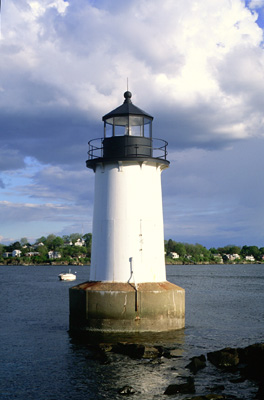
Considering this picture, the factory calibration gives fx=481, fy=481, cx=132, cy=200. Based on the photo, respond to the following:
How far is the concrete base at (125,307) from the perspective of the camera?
57.8ft

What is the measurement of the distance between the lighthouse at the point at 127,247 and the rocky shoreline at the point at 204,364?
1.56m

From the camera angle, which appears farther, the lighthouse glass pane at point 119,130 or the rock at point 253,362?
the lighthouse glass pane at point 119,130

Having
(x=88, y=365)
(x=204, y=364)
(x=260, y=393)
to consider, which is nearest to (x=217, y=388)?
(x=260, y=393)

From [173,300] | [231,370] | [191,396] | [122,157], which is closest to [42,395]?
[191,396]

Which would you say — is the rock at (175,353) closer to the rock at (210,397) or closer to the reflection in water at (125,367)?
the reflection in water at (125,367)


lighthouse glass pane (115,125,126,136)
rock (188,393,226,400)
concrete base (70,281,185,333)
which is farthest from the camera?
lighthouse glass pane (115,125,126,136)

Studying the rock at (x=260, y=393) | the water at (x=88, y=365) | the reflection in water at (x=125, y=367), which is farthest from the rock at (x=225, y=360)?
the rock at (x=260, y=393)

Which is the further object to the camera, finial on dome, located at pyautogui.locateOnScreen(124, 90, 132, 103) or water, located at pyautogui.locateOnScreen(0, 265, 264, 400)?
finial on dome, located at pyautogui.locateOnScreen(124, 90, 132, 103)

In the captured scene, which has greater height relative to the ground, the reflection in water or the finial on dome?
the finial on dome


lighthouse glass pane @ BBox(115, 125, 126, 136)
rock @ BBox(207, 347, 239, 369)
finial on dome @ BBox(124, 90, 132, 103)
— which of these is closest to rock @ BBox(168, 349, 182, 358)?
rock @ BBox(207, 347, 239, 369)

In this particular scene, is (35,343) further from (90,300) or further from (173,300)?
(173,300)

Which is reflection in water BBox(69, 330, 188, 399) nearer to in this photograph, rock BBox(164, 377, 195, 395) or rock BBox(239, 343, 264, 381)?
rock BBox(164, 377, 195, 395)

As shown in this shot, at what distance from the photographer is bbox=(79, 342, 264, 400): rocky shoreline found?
12.3m

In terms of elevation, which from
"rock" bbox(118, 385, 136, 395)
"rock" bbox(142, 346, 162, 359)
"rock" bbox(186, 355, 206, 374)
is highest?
→ "rock" bbox(142, 346, 162, 359)
